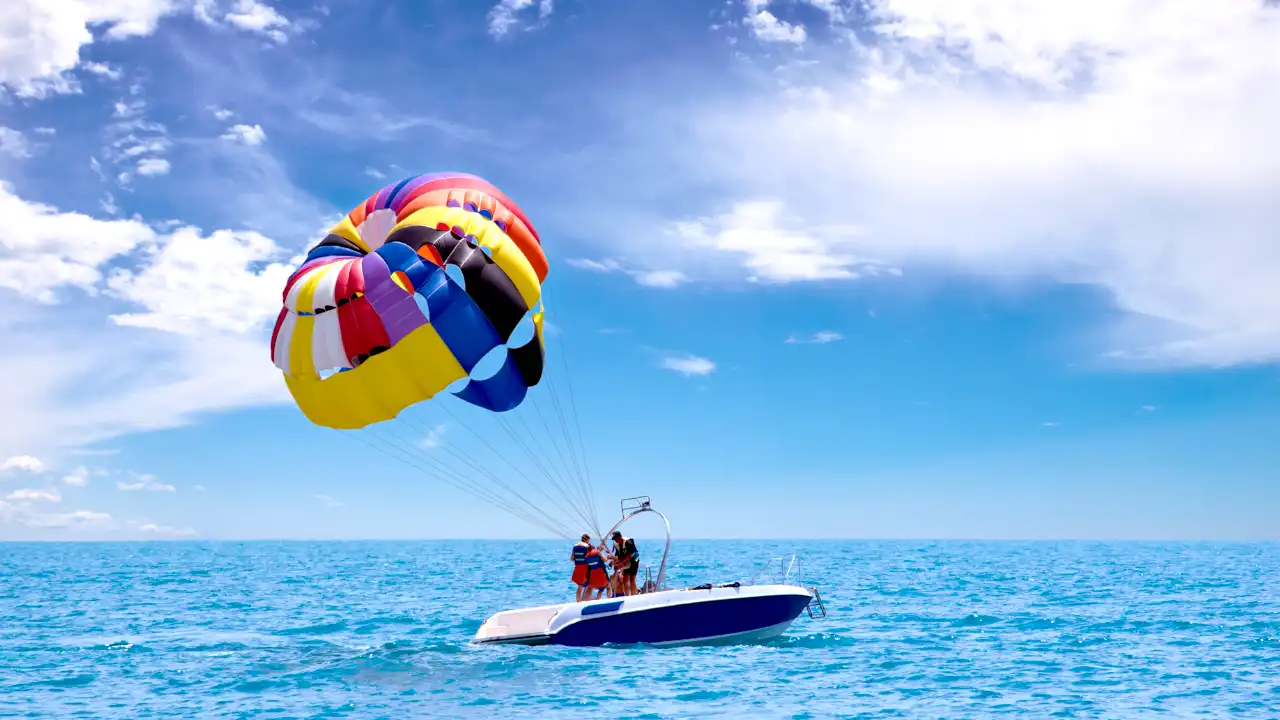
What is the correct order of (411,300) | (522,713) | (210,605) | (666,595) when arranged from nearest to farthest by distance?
(522,713), (411,300), (666,595), (210,605)

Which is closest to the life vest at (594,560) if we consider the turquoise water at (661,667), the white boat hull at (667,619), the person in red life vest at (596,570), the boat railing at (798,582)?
the person in red life vest at (596,570)

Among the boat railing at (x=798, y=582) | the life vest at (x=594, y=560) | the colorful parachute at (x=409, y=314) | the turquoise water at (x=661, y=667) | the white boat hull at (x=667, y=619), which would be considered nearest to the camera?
the turquoise water at (x=661, y=667)

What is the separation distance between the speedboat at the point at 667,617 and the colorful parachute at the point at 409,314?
387 cm

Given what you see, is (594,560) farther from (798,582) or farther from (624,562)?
(798,582)

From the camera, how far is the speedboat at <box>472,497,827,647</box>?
1769cm

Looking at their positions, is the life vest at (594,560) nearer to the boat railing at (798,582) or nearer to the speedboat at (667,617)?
the speedboat at (667,617)

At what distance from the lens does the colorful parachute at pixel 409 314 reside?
1576 cm

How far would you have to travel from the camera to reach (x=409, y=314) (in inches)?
621

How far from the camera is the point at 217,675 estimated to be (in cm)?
1783

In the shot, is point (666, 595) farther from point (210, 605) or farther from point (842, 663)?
point (210, 605)

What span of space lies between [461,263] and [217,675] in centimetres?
856

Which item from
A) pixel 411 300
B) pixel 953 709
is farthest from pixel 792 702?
pixel 411 300

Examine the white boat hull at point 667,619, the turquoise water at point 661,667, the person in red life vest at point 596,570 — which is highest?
the person in red life vest at point 596,570

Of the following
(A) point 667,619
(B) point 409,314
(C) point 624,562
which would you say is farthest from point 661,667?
(B) point 409,314
